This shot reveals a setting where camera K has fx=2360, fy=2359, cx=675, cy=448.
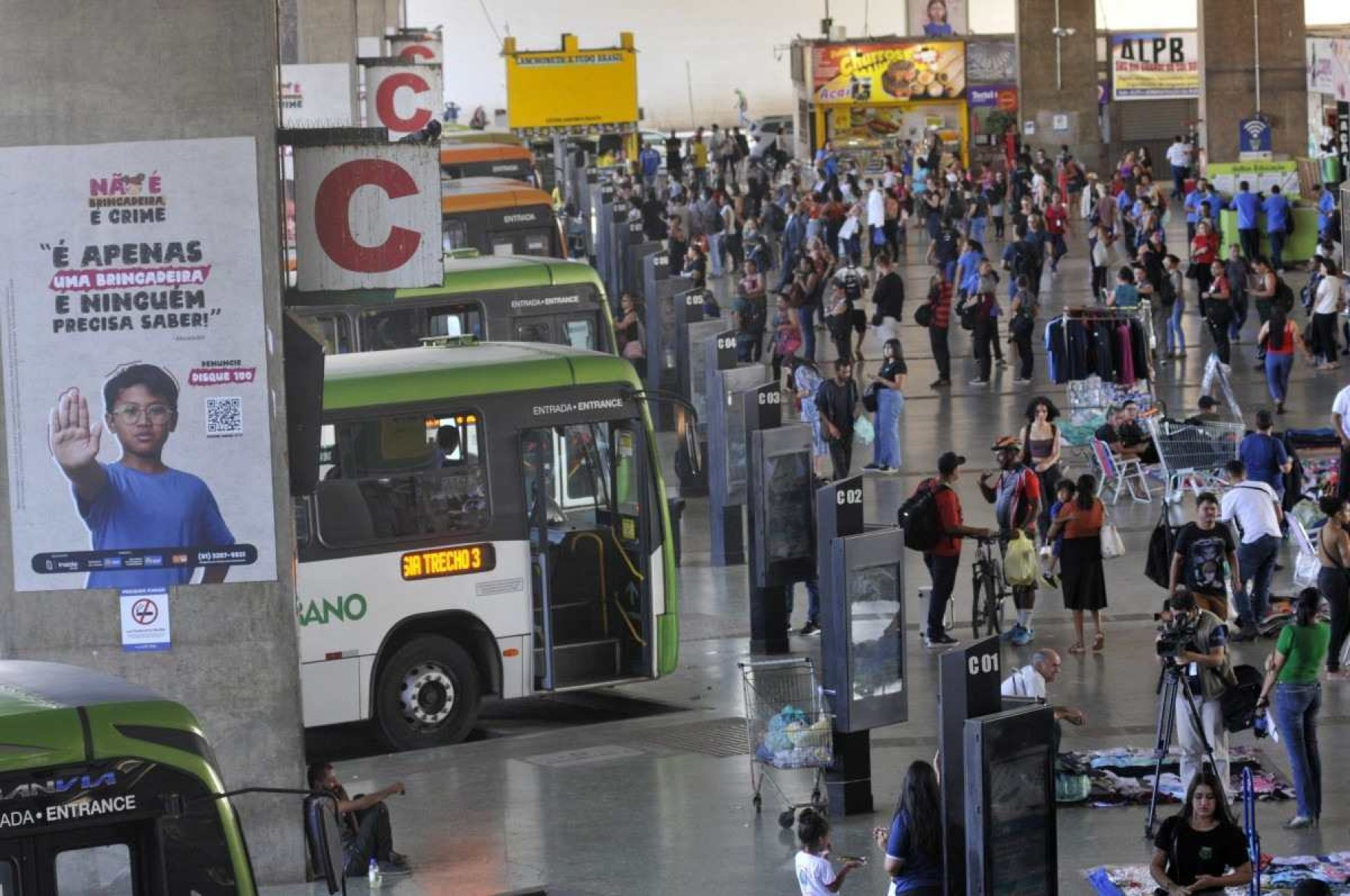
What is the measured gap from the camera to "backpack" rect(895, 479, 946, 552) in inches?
720

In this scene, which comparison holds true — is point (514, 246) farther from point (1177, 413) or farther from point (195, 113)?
point (195, 113)

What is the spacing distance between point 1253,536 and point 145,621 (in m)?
9.10

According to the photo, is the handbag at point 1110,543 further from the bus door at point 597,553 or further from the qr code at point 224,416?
the qr code at point 224,416

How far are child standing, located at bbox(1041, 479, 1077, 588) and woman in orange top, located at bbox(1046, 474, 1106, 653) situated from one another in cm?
Answer: 6

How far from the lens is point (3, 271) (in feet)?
40.4

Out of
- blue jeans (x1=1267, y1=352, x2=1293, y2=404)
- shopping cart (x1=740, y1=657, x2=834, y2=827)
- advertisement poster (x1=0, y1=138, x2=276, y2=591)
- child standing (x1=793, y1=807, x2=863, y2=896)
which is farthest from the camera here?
blue jeans (x1=1267, y1=352, x2=1293, y2=404)

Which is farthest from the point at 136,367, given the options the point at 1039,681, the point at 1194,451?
the point at 1194,451

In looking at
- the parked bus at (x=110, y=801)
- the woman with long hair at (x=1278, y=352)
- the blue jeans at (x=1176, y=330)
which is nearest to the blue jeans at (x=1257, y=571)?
the woman with long hair at (x=1278, y=352)

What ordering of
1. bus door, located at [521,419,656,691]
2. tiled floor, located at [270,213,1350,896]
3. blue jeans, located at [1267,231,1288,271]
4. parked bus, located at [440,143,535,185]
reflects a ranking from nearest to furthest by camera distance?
tiled floor, located at [270,213,1350,896]
bus door, located at [521,419,656,691]
blue jeans, located at [1267,231,1288,271]
parked bus, located at [440,143,535,185]

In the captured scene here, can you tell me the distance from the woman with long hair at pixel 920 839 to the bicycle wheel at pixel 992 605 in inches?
297

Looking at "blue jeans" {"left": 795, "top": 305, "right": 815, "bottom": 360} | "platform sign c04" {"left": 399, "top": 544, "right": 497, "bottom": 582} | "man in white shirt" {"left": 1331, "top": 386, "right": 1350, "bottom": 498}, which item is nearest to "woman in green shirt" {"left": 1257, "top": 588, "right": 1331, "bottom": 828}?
"platform sign c04" {"left": 399, "top": 544, "right": 497, "bottom": 582}

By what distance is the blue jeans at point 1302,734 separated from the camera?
1329cm

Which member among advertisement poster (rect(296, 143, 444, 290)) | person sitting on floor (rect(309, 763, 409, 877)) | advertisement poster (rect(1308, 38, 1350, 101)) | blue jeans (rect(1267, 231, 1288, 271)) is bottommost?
person sitting on floor (rect(309, 763, 409, 877))

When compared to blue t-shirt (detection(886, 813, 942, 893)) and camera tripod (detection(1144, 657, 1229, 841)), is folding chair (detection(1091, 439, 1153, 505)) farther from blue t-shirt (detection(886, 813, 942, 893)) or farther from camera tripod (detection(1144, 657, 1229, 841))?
blue t-shirt (detection(886, 813, 942, 893))
